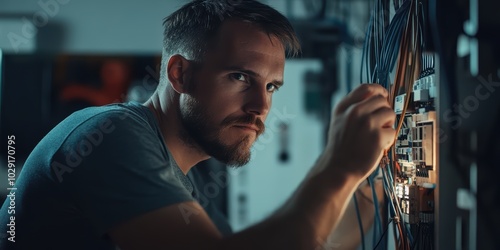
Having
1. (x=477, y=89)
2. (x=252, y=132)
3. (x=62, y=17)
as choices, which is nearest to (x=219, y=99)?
(x=252, y=132)

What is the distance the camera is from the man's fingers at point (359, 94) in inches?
27.6

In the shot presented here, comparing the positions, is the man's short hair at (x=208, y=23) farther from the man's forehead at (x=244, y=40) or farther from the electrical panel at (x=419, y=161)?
the electrical panel at (x=419, y=161)

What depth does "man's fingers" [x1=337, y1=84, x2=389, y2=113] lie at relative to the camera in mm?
702

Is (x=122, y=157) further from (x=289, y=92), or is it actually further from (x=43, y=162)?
(x=289, y=92)

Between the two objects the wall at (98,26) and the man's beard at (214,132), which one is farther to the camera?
the wall at (98,26)

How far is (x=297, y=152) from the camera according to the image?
2074 mm

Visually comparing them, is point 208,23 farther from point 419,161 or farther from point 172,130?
point 419,161

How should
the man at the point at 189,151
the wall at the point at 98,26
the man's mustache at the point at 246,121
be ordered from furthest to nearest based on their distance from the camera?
the wall at the point at 98,26 → the man's mustache at the point at 246,121 → the man at the point at 189,151

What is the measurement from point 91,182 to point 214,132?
1.03ft

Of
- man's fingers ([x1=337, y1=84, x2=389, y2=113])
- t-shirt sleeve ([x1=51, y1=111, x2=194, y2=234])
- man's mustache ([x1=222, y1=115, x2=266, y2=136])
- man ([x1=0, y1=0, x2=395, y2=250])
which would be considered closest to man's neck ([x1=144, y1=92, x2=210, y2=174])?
man ([x1=0, y1=0, x2=395, y2=250])

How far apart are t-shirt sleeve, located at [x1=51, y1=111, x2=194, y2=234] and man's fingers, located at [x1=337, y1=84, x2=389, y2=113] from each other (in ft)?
0.87

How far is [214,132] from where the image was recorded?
3.27 feet

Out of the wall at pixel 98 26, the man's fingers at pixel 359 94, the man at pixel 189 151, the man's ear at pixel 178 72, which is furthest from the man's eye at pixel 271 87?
the wall at pixel 98 26

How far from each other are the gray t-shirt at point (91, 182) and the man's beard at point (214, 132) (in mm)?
125
